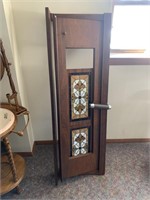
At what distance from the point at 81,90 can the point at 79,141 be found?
1.63 ft

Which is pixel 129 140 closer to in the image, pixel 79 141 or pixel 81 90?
pixel 79 141

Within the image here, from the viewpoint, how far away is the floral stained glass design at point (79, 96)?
1354mm

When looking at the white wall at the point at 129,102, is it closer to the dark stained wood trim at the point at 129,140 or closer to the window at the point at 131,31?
the dark stained wood trim at the point at 129,140

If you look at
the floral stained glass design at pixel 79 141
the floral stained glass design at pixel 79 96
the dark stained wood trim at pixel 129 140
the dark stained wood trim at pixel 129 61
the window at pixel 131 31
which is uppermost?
the window at pixel 131 31

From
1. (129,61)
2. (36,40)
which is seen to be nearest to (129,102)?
(129,61)

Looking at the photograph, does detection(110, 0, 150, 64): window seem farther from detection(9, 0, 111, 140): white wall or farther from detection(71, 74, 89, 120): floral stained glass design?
detection(71, 74, 89, 120): floral stained glass design

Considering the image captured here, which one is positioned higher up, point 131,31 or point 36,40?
point 131,31

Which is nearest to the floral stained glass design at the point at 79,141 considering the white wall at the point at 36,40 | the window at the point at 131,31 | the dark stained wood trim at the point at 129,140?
the white wall at the point at 36,40

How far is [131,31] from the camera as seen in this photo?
1.84m

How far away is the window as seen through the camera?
1676mm

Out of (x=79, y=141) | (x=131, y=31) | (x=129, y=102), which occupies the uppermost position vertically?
(x=131, y=31)

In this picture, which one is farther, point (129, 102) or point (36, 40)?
point (129, 102)

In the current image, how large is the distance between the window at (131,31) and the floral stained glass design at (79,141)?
0.88 metres

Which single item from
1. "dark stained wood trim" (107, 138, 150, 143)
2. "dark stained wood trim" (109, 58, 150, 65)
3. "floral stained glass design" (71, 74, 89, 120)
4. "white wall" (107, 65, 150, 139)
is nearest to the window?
"dark stained wood trim" (109, 58, 150, 65)
